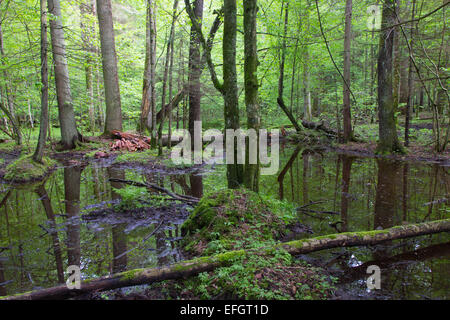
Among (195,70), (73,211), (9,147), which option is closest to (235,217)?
(73,211)

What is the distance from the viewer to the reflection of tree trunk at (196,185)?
6.87m

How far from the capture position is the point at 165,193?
605 cm

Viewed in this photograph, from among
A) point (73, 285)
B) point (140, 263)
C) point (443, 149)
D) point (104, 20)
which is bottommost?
point (140, 263)

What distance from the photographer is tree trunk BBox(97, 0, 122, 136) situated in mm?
13602

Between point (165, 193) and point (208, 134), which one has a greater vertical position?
point (208, 134)

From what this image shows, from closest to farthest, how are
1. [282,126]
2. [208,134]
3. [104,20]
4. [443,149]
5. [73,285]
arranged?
[73,285] < [443,149] < [104,20] < [208,134] < [282,126]

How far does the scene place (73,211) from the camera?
18.6 feet

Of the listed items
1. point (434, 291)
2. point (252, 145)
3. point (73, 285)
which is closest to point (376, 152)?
point (252, 145)

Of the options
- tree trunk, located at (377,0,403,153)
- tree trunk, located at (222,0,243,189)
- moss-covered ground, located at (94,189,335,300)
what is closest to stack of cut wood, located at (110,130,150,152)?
tree trunk, located at (222,0,243,189)

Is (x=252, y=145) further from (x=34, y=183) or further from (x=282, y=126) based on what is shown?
(x=282, y=126)

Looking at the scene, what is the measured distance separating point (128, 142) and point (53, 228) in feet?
31.2

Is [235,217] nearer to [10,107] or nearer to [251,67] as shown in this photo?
[251,67]

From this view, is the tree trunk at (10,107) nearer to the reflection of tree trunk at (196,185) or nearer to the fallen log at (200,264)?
the reflection of tree trunk at (196,185)

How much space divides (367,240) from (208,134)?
13.2 meters
